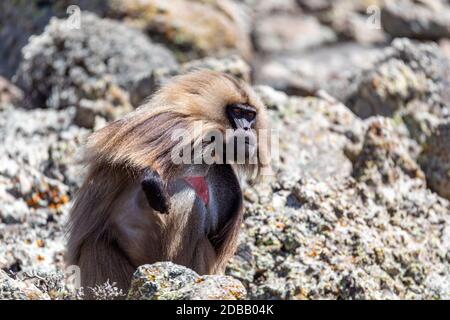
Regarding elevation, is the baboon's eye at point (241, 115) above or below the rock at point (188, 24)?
above

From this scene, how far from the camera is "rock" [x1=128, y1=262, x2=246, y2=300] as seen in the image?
515 centimetres

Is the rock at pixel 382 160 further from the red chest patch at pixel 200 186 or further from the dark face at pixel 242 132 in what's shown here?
the red chest patch at pixel 200 186

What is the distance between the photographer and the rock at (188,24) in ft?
39.5

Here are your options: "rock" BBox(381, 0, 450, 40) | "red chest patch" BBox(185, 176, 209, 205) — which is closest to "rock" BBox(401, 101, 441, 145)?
"red chest patch" BBox(185, 176, 209, 205)

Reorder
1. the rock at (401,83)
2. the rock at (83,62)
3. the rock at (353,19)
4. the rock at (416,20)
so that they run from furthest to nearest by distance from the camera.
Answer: the rock at (353,19) → the rock at (416,20) → the rock at (83,62) → the rock at (401,83)

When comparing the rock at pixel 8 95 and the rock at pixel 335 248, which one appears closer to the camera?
the rock at pixel 335 248

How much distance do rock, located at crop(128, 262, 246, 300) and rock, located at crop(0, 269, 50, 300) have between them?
0.55 meters

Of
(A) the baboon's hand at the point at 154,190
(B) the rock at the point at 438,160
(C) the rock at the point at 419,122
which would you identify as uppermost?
(A) the baboon's hand at the point at 154,190

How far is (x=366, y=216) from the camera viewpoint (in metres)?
8.07

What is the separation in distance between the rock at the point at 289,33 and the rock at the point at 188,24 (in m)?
1.21

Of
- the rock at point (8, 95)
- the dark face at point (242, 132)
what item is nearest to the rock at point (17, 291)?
the dark face at point (242, 132)

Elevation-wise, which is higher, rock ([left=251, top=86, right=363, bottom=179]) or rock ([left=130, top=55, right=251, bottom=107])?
rock ([left=130, top=55, right=251, bottom=107])

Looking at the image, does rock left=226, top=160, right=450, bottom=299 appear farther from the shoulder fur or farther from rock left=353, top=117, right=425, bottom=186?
the shoulder fur

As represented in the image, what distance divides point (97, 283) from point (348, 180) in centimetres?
274
